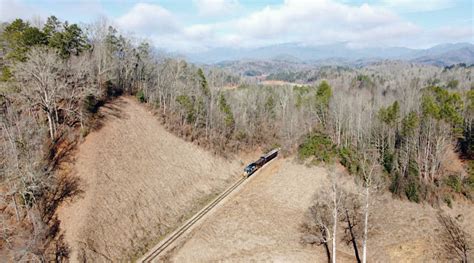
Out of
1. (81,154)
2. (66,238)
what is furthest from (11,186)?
(81,154)

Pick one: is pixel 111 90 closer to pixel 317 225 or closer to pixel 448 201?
pixel 317 225

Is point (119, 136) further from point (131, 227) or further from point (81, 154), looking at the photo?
point (131, 227)

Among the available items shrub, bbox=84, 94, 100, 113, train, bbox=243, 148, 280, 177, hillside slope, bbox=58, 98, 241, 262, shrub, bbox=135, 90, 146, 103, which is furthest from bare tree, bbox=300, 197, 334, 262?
shrub, bbox=135, 90, 146, 103

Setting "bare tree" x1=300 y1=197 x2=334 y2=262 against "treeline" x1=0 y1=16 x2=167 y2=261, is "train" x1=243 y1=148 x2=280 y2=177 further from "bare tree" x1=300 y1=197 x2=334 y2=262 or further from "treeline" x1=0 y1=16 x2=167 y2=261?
"treeline" x1=0 y1=16 x2=167 y2=261

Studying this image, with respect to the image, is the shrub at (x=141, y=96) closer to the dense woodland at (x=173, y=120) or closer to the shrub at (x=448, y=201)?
the dense woodland at (x=173, y=120)

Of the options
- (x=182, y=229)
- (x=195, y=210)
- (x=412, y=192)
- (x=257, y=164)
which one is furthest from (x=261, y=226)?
(x=412, y=192)
